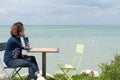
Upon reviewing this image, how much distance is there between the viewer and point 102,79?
9547 mm

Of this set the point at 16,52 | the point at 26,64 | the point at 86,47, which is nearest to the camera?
the point at 26,64

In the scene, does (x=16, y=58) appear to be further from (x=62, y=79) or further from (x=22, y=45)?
(x=62, y=79)

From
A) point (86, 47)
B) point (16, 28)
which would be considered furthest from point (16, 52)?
point (86, 47)

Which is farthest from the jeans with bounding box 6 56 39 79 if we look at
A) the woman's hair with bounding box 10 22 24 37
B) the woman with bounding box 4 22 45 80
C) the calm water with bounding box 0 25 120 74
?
the calm water with bounding box 0 25 120 74

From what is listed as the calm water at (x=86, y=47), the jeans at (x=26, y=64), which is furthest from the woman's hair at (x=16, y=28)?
the calm water at (x=86, y=47)

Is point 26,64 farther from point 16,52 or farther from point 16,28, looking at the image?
point 16,28

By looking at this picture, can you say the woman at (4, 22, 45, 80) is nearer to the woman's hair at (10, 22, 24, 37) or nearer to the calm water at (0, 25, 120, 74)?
the woman's hair at (10, 22, 24, 37)

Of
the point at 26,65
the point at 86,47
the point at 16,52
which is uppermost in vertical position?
the point at 16,52

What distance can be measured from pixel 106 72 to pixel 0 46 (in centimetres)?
250

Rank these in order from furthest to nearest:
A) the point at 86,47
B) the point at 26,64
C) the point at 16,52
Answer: the point at 86,47
the point at 16,52
the point at 26,64

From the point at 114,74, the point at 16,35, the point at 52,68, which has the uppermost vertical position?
the point at 16,35

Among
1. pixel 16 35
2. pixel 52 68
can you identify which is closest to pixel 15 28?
pixel 16 35

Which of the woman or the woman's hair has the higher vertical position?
the woman's hair

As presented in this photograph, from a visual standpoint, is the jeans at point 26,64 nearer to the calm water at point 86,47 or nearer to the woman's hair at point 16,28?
the woman's hair at point 16,28
